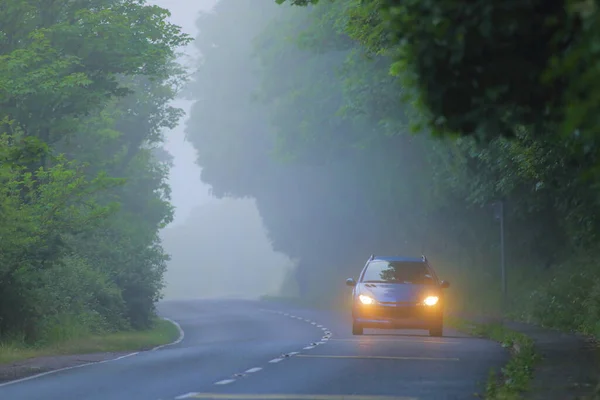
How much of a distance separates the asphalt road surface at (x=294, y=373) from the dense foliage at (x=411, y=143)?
9.79ft

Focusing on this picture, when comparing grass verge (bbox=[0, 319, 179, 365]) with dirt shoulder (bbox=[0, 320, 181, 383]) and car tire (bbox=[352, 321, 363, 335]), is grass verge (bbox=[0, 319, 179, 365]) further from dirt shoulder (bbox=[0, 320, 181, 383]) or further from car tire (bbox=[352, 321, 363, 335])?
Answer: car tire (bbox=[352, 321, 363, 335])

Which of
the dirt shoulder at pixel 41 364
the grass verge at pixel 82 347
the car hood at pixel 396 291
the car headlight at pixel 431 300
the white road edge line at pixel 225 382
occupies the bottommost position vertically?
the white road edge line at pixel 225 382

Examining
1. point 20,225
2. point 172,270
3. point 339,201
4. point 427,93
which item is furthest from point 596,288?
point 172,270

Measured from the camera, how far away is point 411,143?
45781 millimetres

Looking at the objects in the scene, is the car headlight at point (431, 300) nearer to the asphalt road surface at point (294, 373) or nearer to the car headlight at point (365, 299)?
the asphalt road surface at point (294, 373)

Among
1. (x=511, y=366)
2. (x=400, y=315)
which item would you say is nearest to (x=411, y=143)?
(x=400, y=315)

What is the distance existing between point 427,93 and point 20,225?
18839 millimetres

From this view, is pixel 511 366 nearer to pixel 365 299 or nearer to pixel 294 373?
pixel 294 373

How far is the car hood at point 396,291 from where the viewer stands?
27.0 metres

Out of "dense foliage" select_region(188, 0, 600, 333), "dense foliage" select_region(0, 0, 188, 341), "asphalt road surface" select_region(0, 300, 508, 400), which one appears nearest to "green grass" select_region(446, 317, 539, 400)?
"asphalt road surface" select_region(0, 300, 508, 400)

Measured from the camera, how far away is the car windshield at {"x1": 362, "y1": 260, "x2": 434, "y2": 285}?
91.3ft

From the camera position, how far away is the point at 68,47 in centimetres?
3142

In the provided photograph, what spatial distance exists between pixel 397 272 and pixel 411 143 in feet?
59.4

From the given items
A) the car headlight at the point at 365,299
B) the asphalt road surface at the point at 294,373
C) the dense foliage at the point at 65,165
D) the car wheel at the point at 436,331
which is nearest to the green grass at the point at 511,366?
the asphalt road surface at the point at 294,373
